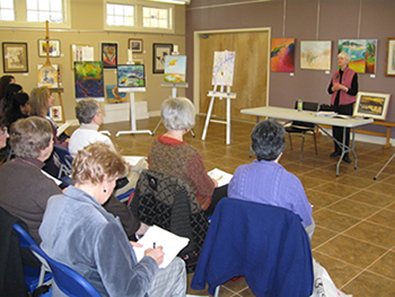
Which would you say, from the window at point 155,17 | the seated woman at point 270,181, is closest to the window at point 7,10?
the window at point 155,17

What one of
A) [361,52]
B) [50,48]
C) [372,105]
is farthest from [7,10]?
[372,105]

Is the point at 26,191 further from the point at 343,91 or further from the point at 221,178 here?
the point at 343,91

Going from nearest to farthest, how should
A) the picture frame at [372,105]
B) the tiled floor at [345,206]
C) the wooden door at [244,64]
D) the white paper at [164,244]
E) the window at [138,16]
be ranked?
the white paper at [164,244]
the tiled floor at [345,206]
the picture frame at [372,105]
the wooden door at [244,64]
the window at [138,16]

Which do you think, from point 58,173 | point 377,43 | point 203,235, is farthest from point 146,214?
point 377,43

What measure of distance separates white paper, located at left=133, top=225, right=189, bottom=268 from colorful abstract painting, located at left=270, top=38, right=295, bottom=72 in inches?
287

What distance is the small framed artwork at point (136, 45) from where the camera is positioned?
10.2 m

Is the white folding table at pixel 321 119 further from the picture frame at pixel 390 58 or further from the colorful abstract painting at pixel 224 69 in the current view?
the picture frame at pixel 390 58

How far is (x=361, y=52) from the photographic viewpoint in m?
7.69

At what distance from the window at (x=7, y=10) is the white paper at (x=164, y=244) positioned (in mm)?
7894

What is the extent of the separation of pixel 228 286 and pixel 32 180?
63.0 inches

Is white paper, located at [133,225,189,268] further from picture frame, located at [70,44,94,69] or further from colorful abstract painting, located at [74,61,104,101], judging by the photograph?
picture frame, located at [70,44,94,69]

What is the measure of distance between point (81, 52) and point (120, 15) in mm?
1473

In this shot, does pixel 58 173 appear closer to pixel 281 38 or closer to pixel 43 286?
pixel 43 286

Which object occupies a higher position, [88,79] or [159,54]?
[159,54]
